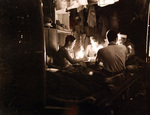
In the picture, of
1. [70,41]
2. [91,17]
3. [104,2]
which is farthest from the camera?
[70,41]

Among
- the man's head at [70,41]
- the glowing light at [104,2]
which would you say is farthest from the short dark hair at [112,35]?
the man's head at [70,41]

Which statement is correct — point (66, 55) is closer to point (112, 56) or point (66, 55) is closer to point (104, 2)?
point (112, 56)

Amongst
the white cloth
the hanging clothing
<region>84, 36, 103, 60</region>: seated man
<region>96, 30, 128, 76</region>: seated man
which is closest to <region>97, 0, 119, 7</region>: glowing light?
the hanging clothing

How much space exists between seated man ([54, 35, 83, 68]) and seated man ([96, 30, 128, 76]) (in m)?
0.54

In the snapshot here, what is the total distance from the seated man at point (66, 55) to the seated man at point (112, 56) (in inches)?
21.4

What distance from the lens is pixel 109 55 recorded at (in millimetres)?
3055

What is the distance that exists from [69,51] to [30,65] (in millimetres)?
1015

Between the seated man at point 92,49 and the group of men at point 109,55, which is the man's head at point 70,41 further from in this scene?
the seated man at point 92,49

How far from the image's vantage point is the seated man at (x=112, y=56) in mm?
2971

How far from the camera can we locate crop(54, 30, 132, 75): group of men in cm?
298

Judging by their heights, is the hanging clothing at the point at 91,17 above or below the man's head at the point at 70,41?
above

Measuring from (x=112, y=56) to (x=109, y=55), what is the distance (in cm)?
7

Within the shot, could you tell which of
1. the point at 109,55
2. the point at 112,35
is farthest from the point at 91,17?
the point at 109,55

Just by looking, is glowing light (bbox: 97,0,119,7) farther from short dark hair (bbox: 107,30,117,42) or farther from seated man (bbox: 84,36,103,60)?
seated man (bbox: 84,36,103,60)
